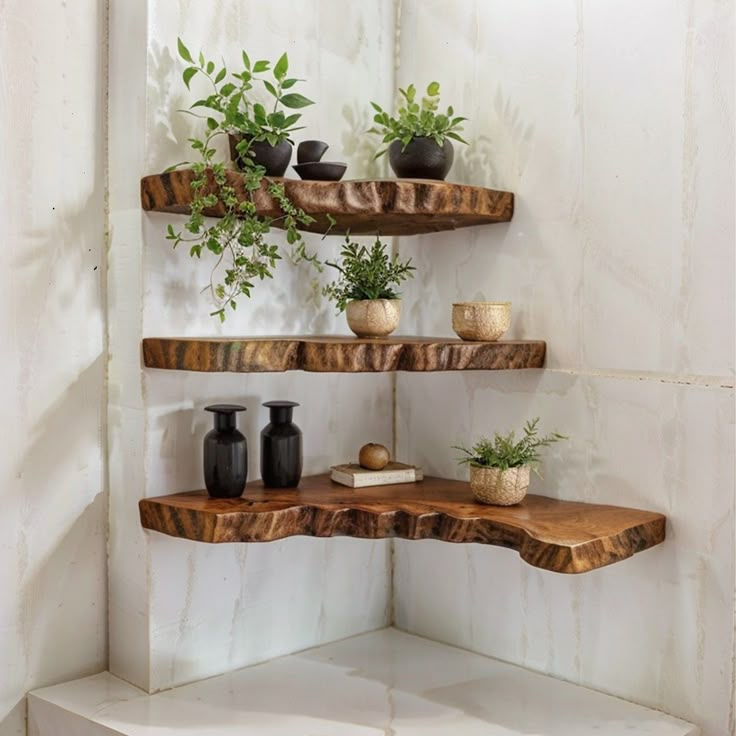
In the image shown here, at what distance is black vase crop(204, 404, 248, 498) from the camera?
1.53 meters

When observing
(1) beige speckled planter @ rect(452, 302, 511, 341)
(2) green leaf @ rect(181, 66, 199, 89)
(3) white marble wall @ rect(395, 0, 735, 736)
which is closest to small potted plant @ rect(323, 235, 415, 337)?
(1) beige speckled planter @ rect(452, 302, 511, 341)

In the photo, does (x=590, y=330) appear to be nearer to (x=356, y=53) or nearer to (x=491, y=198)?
(x=491, y=198)

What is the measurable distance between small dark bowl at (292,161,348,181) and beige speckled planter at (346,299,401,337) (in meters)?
0.22

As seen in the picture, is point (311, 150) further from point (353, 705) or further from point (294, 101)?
point (353, 705)

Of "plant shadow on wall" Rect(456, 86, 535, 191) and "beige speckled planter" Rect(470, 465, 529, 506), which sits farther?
"plant shadow on wall" Rect(456, 86, 535, 191)

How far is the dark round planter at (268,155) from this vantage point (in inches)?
59.9

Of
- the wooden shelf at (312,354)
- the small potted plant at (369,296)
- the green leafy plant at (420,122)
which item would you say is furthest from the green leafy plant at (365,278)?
the green leafy plant at (420,122)

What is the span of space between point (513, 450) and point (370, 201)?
502mm

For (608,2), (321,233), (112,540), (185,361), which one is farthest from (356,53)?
(112,540)

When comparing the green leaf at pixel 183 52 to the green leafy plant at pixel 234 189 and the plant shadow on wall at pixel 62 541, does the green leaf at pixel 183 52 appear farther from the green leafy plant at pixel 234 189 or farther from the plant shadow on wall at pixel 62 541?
the plant shadow on wall at pixel 62 541

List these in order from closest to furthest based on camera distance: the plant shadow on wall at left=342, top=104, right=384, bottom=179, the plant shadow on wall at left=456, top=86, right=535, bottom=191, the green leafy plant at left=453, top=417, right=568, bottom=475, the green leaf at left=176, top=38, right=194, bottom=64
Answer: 1. the green leaf at left=176, top=38, right=194, bottom=64
2. the green leafy plant at left=453, top=417, right=568, bottom=475
3. the plant shadow on wall at left=456, top=86, right=535, bottom=191
4. the plant shadow on wall at left=342, top=104, right=384, bottom=179

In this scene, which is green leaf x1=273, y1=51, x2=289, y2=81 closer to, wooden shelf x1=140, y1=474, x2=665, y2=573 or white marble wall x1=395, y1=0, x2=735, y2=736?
white marble wall x1=395, y1=0, x2=735, y2=736

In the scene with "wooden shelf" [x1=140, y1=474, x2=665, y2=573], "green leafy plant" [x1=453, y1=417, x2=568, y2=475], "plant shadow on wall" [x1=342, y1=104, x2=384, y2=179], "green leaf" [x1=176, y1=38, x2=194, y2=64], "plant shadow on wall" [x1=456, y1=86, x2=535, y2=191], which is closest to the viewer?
"wooden shelf" [x1=140, y1=474, x2=665, y2=573]

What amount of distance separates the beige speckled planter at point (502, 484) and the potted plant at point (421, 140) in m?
0.56
